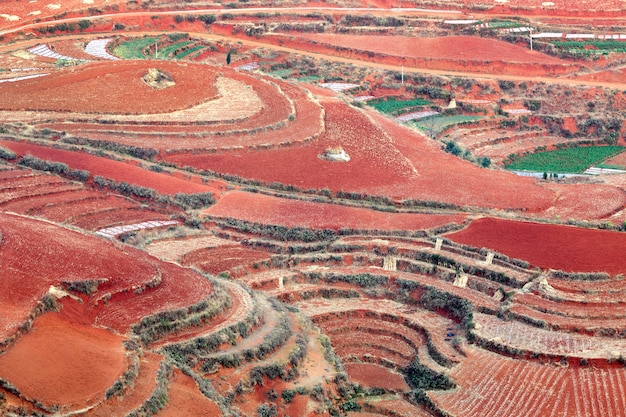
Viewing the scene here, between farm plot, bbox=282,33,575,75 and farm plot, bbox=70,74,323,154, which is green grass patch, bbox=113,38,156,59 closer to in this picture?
farm plot, bbox=282,33,575,75

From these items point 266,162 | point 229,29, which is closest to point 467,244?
point 266,162

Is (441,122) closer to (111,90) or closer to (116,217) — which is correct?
(111,90)

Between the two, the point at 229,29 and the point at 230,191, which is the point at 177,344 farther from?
the point at 229,29

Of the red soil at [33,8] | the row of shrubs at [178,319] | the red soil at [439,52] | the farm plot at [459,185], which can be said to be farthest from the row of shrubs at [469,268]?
the red soil at [33,8]

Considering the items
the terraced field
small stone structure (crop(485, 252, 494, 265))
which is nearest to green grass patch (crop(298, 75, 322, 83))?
the terraced field

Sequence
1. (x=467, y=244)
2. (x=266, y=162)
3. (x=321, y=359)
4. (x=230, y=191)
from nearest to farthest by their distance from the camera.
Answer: (x=321, y=359) → (x=467, y=244) → (x=230, y=191) → (x=266, y=162)

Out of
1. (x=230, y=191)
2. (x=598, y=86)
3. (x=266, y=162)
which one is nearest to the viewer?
(x=230, y=191)

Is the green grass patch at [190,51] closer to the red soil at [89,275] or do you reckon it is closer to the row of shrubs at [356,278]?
the row of shrubs at [356,278]

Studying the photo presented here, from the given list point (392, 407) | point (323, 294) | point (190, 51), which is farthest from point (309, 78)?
point (392, 407)
